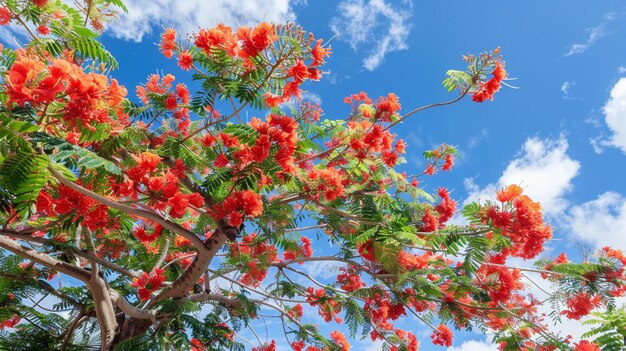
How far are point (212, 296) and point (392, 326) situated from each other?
3020mm

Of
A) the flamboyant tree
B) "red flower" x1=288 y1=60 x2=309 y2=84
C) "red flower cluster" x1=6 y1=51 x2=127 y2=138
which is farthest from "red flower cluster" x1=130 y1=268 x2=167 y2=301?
"red flower" x1=288 y1=60 x2=309 y2=84

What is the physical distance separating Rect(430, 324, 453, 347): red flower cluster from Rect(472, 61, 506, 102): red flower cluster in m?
3.99

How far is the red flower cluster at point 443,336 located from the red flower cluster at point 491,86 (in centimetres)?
399

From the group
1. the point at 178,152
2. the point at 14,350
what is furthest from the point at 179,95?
the point at 14,350

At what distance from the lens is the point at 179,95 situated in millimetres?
5219

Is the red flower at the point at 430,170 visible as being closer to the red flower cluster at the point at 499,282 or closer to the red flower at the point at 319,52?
the red flower cluster at the point at 499,282

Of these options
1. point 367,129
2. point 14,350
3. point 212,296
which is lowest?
point 14,350

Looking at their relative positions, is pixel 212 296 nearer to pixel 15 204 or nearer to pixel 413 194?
pixel 413 194

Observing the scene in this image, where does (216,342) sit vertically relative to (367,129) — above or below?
below

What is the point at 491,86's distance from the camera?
14.8 ft

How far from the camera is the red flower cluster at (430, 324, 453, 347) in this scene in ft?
23.1

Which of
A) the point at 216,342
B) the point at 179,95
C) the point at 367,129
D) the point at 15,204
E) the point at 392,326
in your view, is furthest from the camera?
the point at 392,326

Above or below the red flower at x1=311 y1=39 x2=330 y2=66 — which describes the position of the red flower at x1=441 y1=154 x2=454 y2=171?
above

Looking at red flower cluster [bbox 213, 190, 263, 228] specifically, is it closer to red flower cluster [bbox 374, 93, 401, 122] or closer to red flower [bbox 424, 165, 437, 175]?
red flower cluster [bbox 374, 93, 401, 122]
